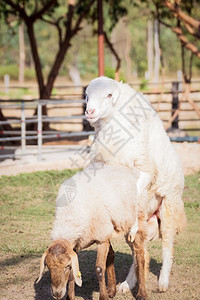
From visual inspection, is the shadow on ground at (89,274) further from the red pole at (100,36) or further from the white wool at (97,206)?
the red pole at (100,36)

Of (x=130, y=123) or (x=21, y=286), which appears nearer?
(x=130, y=123)

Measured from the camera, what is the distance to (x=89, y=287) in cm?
495

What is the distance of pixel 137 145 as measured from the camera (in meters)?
4.57

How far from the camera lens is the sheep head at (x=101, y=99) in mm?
4383

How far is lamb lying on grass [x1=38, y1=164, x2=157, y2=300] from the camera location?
3.94m

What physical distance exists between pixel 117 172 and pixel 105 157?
0.71 ft

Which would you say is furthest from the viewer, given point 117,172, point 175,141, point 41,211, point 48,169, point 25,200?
point 175,141

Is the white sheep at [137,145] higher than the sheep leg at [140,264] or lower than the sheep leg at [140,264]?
higher

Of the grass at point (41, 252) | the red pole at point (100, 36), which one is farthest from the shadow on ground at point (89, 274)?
the red pole at point (100, 36)

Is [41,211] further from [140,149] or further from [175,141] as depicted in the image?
[175,141]

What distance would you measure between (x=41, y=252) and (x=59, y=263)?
79.6 inches

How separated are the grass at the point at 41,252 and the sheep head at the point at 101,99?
5.25 ft

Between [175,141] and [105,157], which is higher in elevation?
[105,157]

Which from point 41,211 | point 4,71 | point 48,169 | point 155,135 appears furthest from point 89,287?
point 4,71
